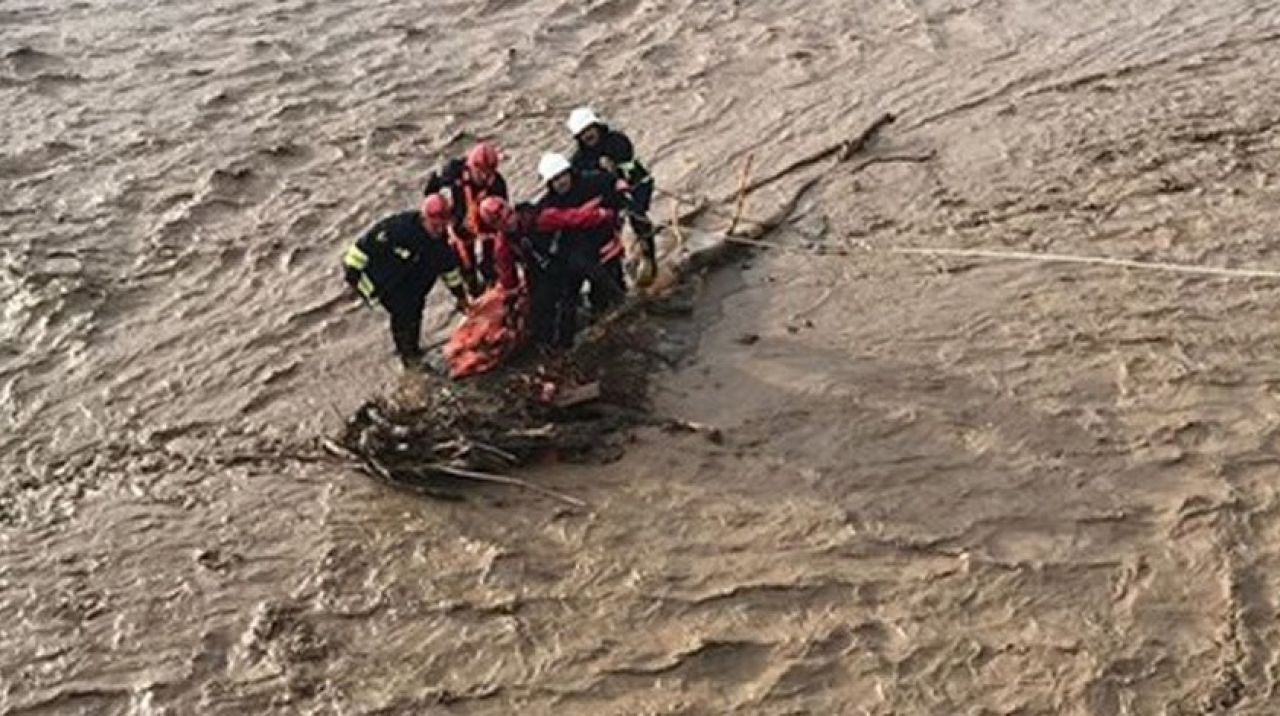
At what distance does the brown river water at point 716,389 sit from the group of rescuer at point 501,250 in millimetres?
700

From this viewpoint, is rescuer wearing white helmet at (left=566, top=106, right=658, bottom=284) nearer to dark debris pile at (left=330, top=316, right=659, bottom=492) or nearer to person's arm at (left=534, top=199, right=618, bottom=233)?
person's arm at (left=534, top=199, right=618, bottom=233)

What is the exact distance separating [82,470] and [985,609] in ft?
17.8

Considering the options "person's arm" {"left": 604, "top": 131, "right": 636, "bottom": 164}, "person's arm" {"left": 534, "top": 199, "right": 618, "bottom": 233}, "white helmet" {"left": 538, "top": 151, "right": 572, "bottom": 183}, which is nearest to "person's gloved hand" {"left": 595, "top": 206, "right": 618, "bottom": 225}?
"person's arm" {"left": 534, "top": 199, "right": 618, "bottom": 233}

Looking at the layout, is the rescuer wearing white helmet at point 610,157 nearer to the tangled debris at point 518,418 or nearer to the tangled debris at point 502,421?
the tangled debris at point 518,418

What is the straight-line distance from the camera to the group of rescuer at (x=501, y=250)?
31.5ft

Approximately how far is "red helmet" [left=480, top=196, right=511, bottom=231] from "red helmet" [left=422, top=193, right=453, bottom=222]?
215 mm

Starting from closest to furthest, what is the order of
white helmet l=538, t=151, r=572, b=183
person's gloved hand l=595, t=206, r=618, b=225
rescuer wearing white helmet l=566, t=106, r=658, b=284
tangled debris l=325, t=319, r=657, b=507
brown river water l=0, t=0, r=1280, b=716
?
brown river water l=0, t=0, r=1280, b=716
tangled debris l=325, t=319, r=657, b=507
white helmet l=538, t=151, r=572, b=183
person's gloved hand l=595, t=206, r=618, b=225
rescuer wearing white helmet l=566, t=106, r=658, b=284

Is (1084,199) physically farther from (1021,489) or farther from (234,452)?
(234,452)

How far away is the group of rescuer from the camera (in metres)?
9.60

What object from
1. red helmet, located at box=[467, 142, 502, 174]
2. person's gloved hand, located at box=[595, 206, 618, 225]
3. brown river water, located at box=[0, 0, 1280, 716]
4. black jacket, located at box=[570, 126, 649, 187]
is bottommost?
brown river water, located at box=[0, 0, 1280, 716]

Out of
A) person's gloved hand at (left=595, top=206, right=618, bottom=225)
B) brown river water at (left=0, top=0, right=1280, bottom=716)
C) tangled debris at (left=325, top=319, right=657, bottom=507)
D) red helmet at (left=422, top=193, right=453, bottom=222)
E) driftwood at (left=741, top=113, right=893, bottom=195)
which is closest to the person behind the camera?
brown river water at (left=0, top=0, right=1280, bottom=716)

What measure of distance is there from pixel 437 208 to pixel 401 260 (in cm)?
49

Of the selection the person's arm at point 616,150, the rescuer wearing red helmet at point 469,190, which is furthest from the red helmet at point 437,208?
the person's arm at point 616,150

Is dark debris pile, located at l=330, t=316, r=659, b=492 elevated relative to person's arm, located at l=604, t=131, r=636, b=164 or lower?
lower
